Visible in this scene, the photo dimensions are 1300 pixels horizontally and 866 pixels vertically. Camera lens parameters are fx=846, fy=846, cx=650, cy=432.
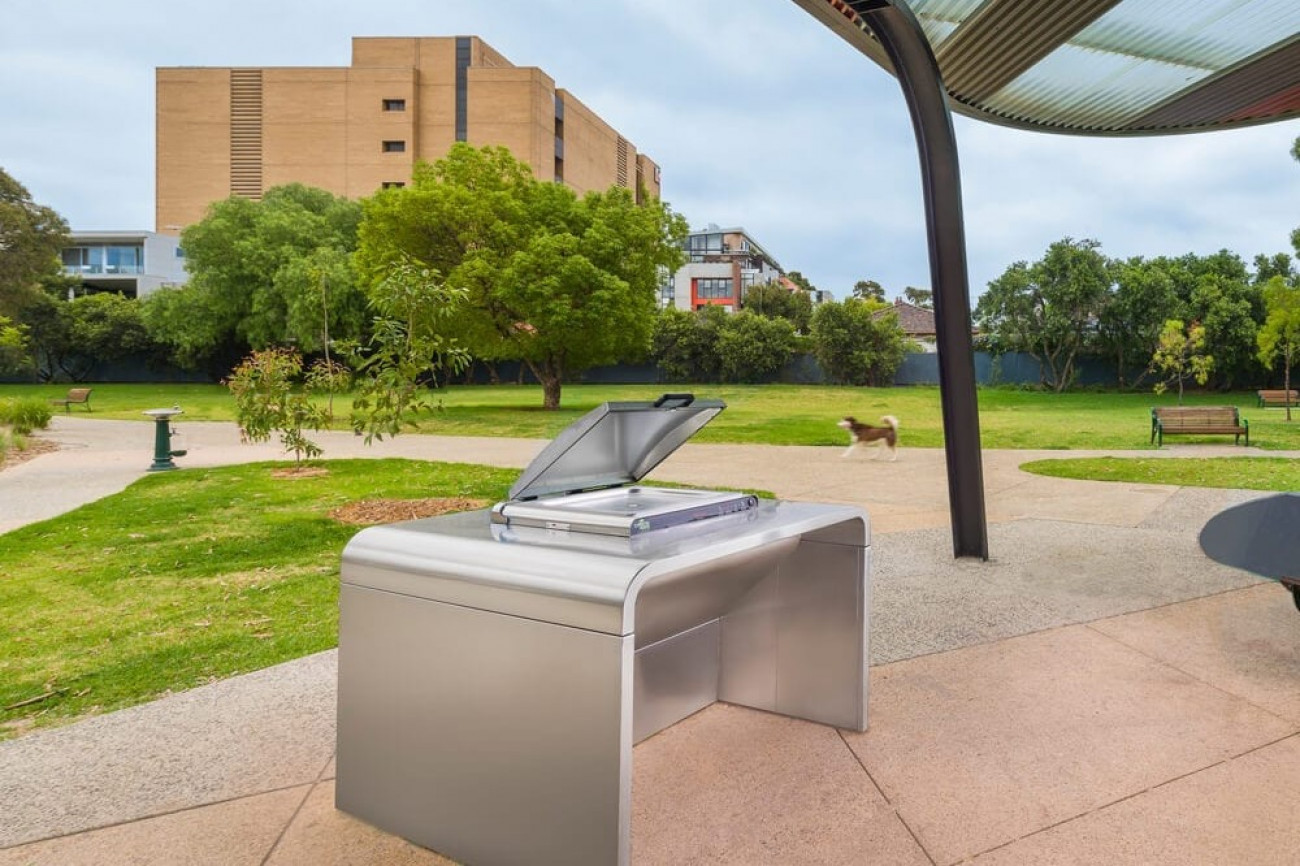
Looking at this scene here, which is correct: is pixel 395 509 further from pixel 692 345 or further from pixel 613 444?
pixel 692 345

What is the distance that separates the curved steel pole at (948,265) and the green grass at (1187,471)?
419cm

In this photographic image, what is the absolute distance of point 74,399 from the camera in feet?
34.8

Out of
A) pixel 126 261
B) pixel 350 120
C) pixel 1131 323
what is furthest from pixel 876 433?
pixel 350 120

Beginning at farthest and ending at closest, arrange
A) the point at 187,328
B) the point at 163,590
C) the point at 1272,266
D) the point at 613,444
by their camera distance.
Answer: the point at 1272,266
the point at 187,328
the point at 163,590
the point at 613,444

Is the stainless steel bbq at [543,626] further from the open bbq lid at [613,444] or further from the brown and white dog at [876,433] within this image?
the brown and white dog at [876,433]

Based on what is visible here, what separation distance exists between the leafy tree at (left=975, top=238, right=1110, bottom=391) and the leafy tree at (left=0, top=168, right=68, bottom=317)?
1320 cm

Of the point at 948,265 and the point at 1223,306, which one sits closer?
the point at 948,265

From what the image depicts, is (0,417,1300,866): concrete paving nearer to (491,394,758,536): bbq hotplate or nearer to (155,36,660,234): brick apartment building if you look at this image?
(491,394,758,536): bbq hotplate

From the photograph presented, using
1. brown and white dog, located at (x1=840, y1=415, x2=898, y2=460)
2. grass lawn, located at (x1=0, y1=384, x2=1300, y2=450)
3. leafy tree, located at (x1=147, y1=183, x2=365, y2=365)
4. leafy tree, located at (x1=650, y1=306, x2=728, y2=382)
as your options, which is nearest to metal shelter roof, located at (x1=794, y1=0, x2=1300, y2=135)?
grass lawn, located at (x1=0, y1=384, x2=1300, y2=450)

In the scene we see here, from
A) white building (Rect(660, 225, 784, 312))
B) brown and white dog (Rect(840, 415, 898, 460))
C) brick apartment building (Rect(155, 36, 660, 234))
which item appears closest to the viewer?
brown and white dog (Rect(840, 415, 898, 460))

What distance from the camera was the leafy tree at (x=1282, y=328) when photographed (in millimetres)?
11945

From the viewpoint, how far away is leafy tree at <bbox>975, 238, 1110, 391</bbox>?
12859 millimetres

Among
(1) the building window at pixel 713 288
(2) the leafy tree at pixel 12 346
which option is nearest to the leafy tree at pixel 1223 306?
(1) the building window at pixel 713 288

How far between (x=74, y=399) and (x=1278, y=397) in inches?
659
